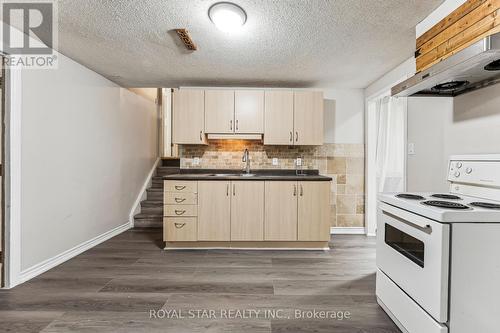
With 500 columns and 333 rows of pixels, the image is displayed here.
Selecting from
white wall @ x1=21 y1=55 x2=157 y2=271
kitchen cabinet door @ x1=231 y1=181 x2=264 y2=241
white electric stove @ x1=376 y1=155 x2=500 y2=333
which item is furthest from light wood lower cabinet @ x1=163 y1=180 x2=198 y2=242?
white electric stove @ x1=376 y1=155 x2=500 y2=333

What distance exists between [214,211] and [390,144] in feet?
9.52

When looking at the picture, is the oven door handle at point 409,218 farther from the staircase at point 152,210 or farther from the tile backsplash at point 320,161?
the staircase at point 152,210

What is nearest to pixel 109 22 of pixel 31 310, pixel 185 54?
pixel 185 54

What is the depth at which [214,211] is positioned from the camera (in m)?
3.29

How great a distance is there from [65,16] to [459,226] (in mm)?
2982

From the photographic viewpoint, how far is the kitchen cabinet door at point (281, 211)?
3.28 meters

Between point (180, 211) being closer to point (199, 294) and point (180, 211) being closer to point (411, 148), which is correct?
point (199, 294)

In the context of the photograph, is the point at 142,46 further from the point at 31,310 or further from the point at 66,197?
the point at 31,310

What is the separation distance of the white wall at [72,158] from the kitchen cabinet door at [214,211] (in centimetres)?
136

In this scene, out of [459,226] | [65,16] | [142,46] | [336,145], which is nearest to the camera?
[459,226]

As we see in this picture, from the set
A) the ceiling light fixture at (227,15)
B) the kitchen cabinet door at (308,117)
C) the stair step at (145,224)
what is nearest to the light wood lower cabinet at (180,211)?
the stair step at (145,224)

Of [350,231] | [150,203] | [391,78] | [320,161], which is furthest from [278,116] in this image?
[150,203]

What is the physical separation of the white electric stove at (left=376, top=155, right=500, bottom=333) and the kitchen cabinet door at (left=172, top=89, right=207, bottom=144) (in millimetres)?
2687

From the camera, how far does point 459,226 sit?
1312mm
